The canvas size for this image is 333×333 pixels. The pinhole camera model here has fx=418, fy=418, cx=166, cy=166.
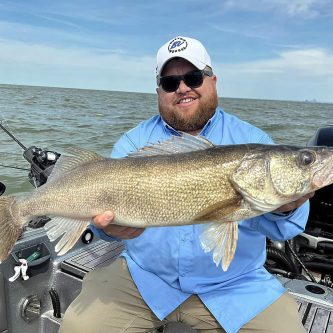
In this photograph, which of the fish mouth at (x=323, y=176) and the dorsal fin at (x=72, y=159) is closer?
the fish mouth at (x=323, y=176)

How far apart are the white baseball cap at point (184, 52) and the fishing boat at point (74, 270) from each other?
1.58 meters

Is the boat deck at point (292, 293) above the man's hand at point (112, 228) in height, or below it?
below

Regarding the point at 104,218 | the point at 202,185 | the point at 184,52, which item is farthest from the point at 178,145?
the point at 184,52

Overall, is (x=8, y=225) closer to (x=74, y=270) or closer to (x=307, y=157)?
(x=74, y=270)

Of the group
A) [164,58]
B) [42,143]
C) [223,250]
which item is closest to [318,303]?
[223,250]

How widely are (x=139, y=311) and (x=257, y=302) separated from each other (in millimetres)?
891

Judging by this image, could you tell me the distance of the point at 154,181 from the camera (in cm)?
245

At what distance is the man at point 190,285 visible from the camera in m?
2.90

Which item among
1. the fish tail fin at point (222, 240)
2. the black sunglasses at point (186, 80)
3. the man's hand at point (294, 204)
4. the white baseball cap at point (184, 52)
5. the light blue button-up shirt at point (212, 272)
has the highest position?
the white baseball cap at point (184, 52)

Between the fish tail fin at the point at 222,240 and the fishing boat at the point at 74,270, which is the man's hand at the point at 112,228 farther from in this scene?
the fishing boat at the point at 74,270

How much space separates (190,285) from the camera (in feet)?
10.0

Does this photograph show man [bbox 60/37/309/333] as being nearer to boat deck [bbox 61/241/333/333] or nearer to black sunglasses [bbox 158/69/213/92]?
boat deck [bbox 61/241/333/333]

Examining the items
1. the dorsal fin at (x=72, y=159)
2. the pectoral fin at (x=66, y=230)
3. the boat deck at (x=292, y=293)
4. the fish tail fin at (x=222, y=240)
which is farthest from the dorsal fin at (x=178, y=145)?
the boat deck at (x=292, y=293)

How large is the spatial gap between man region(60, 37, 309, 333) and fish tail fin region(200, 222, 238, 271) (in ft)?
1.51
